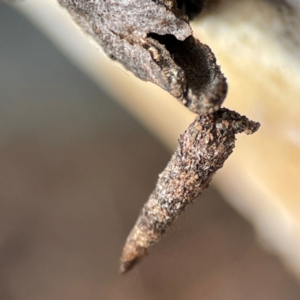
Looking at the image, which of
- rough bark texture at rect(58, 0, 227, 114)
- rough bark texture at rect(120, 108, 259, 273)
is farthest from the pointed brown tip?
rough bark texture at rect(58, 0, 227, 114)

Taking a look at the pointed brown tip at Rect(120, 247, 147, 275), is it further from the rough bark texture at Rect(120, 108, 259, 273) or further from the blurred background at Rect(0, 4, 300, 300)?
the blurred background at Rect(0, 4, 300, 300)

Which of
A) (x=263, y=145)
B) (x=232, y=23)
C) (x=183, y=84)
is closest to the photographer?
(x=183, y=84)

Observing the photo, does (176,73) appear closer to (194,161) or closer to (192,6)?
(194,161)

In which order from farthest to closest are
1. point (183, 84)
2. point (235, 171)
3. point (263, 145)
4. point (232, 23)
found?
point (235, 171) → point (263, 145) → point (232, 23) → point (183, 84)

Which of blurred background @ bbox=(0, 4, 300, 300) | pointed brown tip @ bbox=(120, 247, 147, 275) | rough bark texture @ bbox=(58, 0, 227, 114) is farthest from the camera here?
blurred background @ bbox=(0, 4, 300, 300)

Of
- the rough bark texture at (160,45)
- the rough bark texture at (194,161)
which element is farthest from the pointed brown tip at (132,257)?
the rough bark texture at (160,45)

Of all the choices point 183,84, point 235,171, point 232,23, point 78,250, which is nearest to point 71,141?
point 78,250

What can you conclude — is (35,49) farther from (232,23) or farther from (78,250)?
(232,23)

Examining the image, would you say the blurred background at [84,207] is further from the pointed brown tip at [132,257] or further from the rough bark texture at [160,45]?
the rough bark texture at [160,45]
